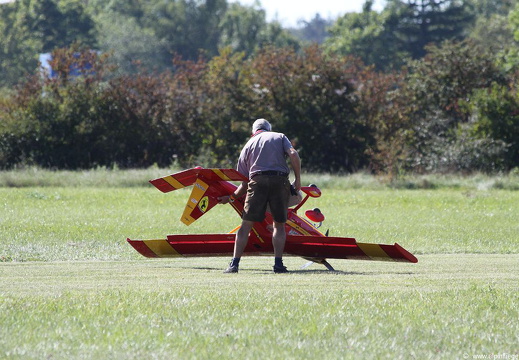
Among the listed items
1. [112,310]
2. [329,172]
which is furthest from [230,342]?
[329,172]

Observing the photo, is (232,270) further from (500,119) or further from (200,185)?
(500,119)

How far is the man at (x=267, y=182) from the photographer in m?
12.2

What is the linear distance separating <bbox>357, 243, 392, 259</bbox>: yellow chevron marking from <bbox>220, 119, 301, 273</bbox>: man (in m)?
0.98

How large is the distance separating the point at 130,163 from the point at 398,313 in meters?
31.6

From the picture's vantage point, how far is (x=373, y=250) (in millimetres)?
12438

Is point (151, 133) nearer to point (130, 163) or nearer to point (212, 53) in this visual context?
point (130, 163)

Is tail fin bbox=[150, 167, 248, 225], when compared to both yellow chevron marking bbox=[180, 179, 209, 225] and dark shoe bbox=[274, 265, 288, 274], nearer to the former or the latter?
yellow chevron marking bbox=[180, 179, 209, 225]

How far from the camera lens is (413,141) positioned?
3878 cm

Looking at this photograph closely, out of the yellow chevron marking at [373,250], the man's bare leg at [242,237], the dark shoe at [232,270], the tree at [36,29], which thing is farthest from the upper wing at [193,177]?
the tree at [36,29]

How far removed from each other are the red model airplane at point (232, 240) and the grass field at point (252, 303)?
248 mm

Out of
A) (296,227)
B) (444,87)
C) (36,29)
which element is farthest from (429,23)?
(296,227)

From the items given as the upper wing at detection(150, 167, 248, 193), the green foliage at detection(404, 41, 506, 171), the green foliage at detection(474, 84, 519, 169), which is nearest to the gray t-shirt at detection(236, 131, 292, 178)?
the upper wing at detection(150, 167, 248, 193)

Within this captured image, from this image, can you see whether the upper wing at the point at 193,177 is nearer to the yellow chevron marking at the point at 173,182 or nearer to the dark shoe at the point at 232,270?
the yellow chevron marking at the point at 173,182

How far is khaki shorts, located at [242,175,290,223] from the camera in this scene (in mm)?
12164
